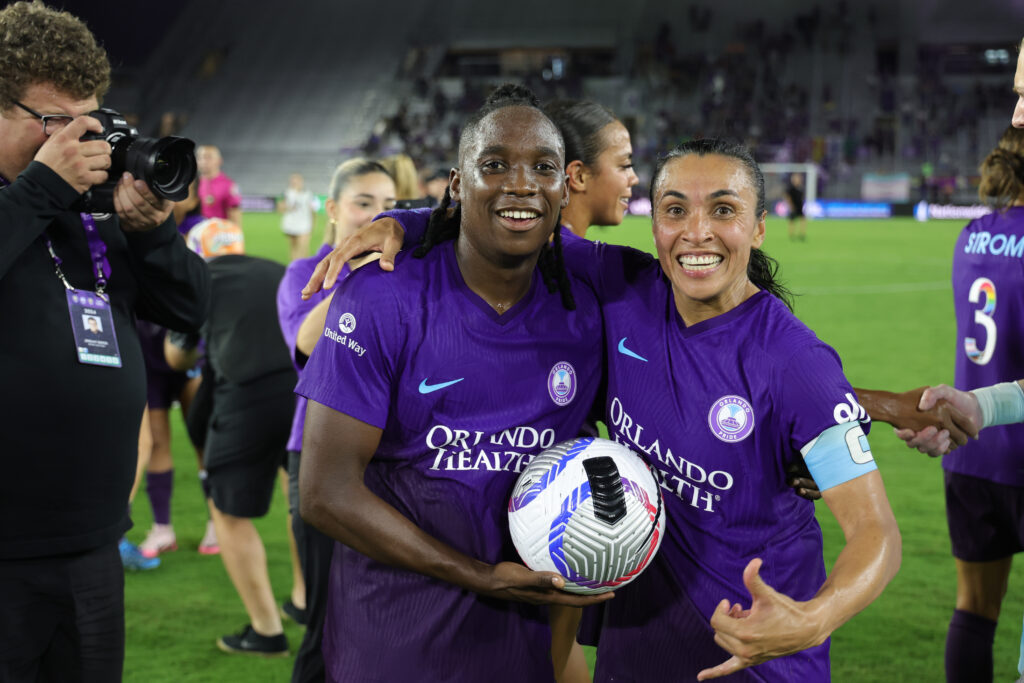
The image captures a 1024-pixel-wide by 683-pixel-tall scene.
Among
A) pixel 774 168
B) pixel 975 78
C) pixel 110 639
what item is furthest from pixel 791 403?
pixel 975 78

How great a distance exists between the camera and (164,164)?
2701 millimetres

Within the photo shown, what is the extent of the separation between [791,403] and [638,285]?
66cm

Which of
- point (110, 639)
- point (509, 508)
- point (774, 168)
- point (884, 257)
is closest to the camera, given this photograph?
point (509, 508)

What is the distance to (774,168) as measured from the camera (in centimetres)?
3697

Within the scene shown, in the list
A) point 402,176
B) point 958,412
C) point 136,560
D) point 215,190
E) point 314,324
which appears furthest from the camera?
point 215,190

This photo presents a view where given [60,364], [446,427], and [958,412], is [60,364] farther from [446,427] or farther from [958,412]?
[958,412]

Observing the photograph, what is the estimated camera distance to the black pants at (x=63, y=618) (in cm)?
252

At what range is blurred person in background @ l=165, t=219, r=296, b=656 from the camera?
4.77 m

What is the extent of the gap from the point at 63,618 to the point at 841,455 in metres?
2.02

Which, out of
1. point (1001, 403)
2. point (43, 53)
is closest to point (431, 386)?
point (43, 53)

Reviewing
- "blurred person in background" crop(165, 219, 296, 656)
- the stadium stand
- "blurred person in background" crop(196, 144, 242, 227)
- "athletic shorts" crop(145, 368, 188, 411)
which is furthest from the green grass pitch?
the stadium stand

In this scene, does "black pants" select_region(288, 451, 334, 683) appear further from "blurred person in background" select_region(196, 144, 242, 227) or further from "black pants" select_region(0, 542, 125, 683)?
"blurred person in background" select_region(196, 144, 242, 227)

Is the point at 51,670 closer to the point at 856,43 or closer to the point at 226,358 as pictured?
the point at 226,358

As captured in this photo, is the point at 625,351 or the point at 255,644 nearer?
the point at 625,351
